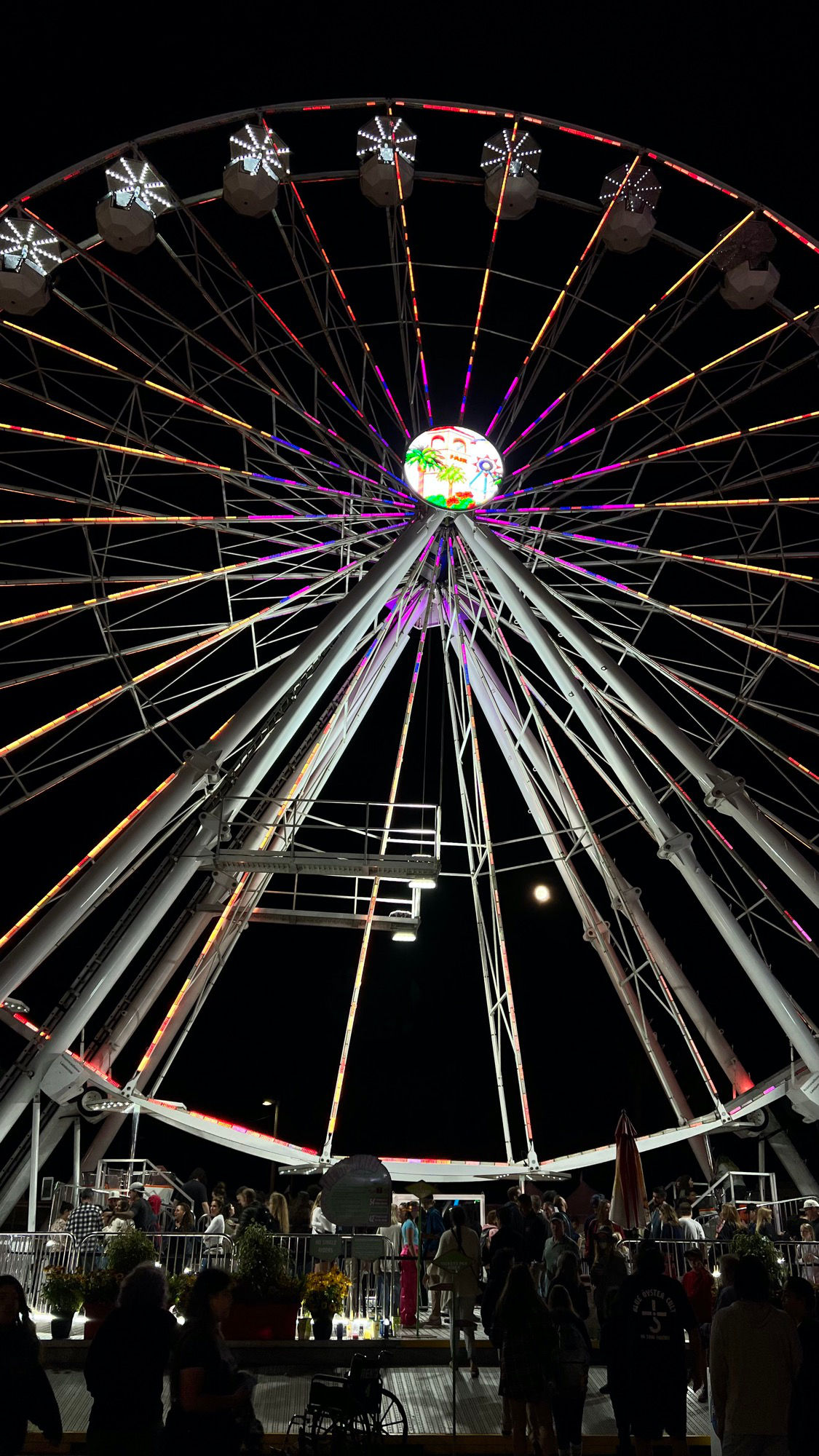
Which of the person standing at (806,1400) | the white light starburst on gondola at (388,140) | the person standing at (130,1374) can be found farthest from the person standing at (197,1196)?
the white light starburst on gondola at (388,140)

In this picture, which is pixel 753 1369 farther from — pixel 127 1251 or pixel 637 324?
pixel 637 324

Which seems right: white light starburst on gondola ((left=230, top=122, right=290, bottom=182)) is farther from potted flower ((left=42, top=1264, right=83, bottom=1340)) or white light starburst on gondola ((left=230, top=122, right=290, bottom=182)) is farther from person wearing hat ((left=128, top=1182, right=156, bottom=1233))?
potted flower ((left=42, top=1264, right=83, bottom=1340))

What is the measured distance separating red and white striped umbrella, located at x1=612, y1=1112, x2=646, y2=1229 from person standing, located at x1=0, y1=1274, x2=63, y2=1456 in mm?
11263

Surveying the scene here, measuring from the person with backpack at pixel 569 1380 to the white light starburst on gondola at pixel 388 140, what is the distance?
17122 mm

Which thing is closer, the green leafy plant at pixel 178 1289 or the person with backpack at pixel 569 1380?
the person with backpack at pixel 569 1380

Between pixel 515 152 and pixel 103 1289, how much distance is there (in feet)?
57.8

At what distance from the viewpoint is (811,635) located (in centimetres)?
1959

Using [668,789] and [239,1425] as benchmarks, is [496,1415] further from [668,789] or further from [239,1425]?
[668,789]

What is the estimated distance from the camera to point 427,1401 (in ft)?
36.2

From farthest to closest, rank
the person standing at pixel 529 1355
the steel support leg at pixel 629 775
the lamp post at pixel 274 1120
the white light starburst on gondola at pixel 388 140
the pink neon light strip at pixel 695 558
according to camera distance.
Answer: the lamp post at pixel 274 1120
the pink neon light strip at pixel 695 558
the white light starburst on gondola at pixel 388 140
the steel support leg at pixel 629 775
the person standing at pixel 529 1355

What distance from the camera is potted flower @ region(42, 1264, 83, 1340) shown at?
1284cm

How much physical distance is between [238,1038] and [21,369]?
3616 centimetres

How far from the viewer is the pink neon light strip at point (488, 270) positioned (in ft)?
64.2

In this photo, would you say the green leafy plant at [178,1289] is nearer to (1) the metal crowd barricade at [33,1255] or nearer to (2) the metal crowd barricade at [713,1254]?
(1) the metal crowd barricade at [33,1255]
